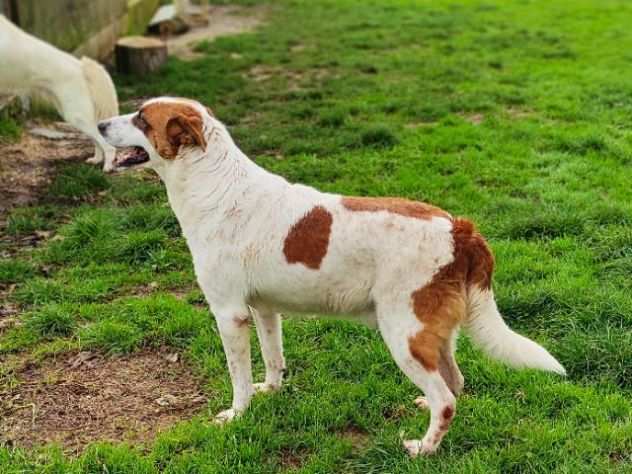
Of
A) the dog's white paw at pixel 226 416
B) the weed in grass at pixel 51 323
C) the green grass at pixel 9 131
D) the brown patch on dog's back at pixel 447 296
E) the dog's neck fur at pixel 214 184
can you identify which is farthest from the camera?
the green grass at pixel 9 131

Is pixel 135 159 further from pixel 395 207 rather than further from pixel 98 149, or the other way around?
pixel 98 149

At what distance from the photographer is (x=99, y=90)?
336 inches

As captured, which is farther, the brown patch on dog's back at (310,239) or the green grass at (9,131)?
the green grass at (9,131)

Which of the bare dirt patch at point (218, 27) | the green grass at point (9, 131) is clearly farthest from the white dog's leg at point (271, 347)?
the bare dirt patch at point (218, 27)

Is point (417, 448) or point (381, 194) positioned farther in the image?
point (381, 194)

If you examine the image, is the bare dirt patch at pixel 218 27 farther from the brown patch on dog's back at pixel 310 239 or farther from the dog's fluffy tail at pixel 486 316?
the dog's fluffy tail at pixel 486 316

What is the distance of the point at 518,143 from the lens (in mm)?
8477

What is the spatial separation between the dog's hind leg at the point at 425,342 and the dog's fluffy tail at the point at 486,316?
12 centimetres

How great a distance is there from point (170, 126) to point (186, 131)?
8 cm

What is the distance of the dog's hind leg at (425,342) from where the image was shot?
359 centimetres

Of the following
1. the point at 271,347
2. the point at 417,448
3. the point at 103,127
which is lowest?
the point at 417,448

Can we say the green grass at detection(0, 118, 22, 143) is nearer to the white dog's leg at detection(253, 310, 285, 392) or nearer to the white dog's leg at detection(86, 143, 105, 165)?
the white dog's leg at detection(86, 143, 105, 165)

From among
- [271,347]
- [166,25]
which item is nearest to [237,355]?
[271,347]

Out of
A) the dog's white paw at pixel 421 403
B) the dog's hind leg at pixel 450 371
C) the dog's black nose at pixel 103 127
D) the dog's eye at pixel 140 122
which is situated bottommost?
the dog's white paw at pixel 421 403
